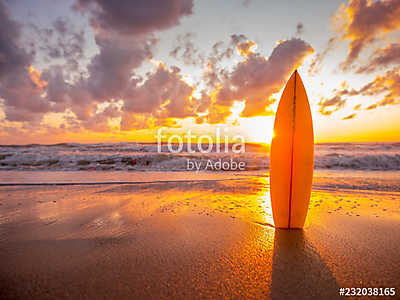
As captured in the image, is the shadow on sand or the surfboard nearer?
the shadow on sand

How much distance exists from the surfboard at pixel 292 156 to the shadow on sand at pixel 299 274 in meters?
0.40

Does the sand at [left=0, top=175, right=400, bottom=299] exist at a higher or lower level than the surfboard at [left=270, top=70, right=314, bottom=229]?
lower

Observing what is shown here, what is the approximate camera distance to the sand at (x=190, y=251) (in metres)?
1.44

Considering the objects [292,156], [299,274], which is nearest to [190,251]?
[299,274]

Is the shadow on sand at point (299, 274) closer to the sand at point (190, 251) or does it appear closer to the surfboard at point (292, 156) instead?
the sand at point (190, 251)

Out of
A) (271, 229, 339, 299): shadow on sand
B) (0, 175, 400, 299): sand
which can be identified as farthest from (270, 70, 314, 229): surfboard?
(271, 229, 339, 299): shadow on sand

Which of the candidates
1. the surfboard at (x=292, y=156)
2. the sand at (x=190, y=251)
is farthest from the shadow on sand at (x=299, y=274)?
the surfboard at (x=292, y=156)

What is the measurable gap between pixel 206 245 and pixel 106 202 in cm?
247

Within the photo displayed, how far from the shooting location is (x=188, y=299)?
132 centimetres

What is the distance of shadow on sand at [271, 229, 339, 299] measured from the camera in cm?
139

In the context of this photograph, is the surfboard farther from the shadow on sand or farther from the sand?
the shadow on sand

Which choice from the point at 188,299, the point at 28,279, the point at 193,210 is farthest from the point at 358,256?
the point at 28,279

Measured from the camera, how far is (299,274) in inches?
62.7

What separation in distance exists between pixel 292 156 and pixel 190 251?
1570 millimetres
